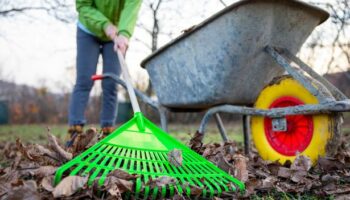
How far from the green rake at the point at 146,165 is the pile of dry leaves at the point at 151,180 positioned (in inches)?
1.3

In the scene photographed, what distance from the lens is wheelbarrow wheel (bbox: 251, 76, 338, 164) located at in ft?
6.19

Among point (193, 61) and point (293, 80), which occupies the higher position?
point (193, 61)

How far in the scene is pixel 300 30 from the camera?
2.34 metres

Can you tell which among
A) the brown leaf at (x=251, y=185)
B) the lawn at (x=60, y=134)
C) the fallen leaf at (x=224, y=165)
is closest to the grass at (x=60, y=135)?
the lawn at (x=60, y=134)

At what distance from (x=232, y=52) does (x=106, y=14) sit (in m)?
1.08

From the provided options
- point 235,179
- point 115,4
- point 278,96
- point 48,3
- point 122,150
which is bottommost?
point 235,179

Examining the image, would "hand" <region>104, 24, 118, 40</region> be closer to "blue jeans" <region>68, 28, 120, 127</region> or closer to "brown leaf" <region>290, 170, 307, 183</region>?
"blue jeans" <region>68, 28, 120, 127</region>

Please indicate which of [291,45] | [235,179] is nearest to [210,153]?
[235,179]

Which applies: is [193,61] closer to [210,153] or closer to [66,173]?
[210,153]

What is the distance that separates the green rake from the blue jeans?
3.46 ft

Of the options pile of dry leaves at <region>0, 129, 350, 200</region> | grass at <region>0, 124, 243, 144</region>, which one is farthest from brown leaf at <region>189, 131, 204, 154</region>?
grass at <region>0, 124, 243, 144</region>

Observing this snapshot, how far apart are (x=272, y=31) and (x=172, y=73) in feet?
2.37

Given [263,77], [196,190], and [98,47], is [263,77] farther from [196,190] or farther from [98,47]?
[196,190]

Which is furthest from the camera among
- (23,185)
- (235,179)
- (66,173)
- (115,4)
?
(115,4)
